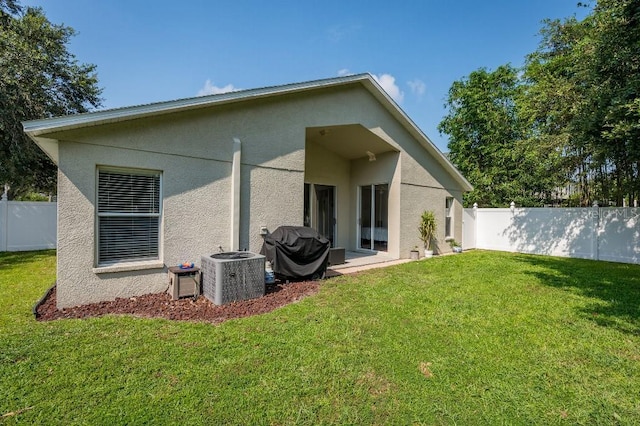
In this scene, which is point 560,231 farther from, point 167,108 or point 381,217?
point 167,108

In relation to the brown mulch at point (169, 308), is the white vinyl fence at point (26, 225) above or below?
above

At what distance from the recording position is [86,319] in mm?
4719

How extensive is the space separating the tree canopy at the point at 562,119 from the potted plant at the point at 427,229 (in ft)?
15.8

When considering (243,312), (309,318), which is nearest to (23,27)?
(243,312)

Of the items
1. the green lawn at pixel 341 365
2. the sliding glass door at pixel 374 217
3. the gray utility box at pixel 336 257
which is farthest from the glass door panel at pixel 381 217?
the green lawn at pixel 341 365

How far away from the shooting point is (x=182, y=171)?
625cm

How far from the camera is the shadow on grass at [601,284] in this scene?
203 inches

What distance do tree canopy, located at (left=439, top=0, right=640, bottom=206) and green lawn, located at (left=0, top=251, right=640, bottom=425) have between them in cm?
435

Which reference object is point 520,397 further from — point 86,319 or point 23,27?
point 23,27

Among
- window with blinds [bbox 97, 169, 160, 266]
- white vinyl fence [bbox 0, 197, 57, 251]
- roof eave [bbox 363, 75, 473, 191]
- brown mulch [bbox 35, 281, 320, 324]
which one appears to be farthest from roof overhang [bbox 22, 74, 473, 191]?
white vinyl fence [bbox 0, 197, 57, 251]

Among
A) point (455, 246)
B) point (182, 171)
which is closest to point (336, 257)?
point (182, 171)

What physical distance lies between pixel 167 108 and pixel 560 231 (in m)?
→ 14.9

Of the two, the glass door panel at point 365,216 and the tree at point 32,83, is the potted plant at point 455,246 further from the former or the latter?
the tree at point 32,83

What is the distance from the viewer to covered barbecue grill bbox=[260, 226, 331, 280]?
272 inches
